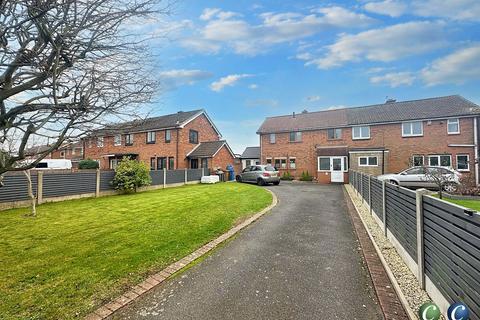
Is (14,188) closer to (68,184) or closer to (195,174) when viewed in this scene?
(68,184)

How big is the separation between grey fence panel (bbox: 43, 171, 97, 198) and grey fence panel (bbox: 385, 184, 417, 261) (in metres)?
14.9

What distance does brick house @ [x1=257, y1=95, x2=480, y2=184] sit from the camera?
825 inches

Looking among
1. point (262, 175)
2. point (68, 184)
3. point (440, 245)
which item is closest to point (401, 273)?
point (440, 245)

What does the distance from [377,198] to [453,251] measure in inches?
210

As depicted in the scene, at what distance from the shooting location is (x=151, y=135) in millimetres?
28078

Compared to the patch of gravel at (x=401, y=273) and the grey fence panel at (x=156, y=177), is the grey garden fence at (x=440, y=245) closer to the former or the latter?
the patch of gravel at (x=401, y=273)

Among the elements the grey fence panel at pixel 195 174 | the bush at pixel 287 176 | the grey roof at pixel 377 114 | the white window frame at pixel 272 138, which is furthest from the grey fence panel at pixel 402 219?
the white window frame at pixel 272 138

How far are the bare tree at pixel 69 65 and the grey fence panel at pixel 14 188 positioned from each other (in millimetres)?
9799

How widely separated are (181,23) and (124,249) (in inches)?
191

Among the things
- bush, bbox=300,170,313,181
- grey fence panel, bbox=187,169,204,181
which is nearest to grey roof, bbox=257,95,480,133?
bush, bbox=300,170,313,181

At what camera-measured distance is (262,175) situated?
67.4 ft

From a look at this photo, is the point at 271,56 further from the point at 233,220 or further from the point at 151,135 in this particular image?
the point at 151,135

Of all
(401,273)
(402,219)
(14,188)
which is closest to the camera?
(401,273)

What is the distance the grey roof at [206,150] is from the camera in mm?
25062
